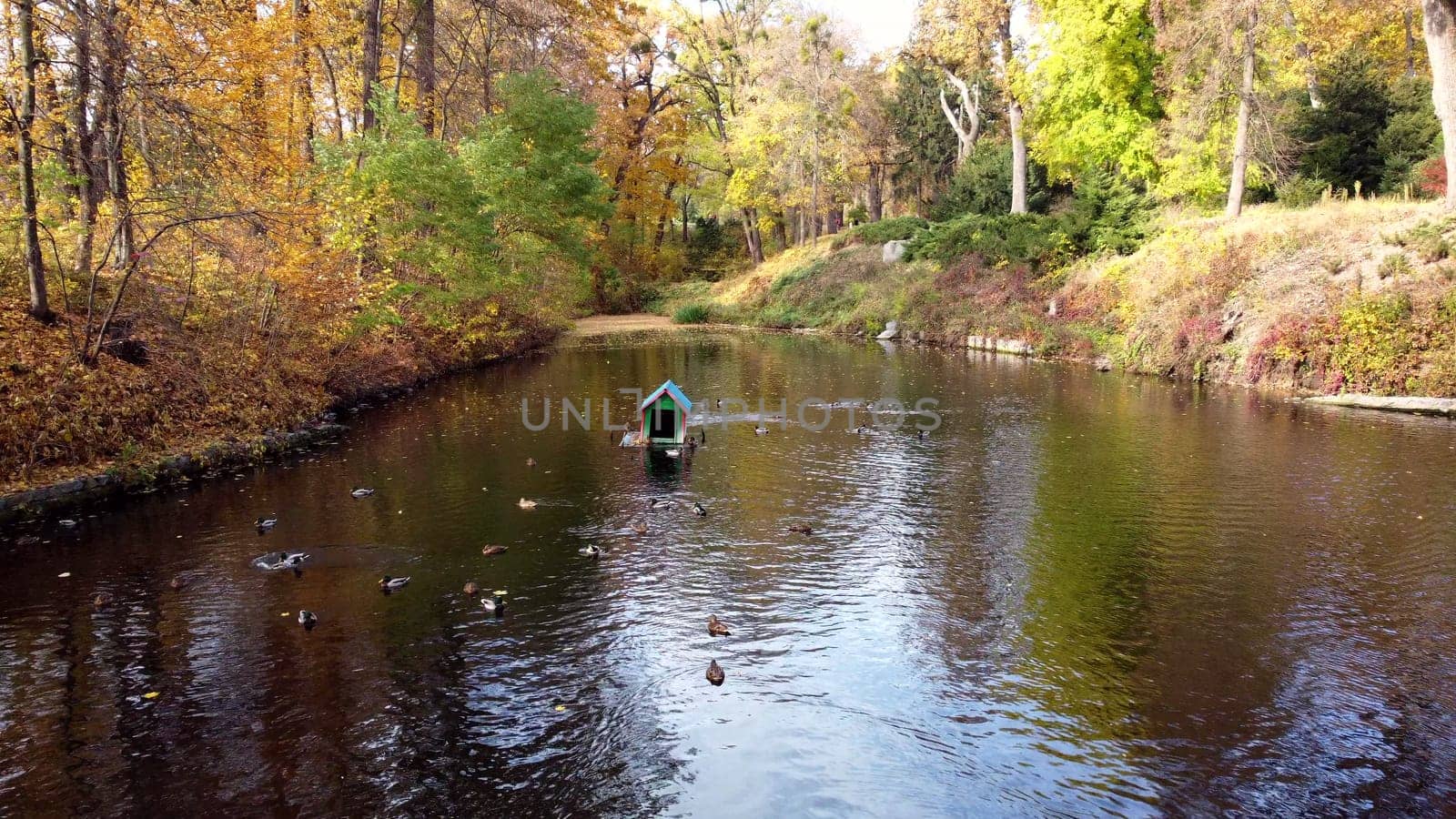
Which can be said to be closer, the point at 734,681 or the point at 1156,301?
the point at 734,681

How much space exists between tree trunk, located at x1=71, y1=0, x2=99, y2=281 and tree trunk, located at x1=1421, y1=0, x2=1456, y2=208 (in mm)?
25321

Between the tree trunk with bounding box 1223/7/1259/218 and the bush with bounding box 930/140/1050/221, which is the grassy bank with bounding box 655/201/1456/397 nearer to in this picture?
the tree trunk with bounding box 1223/7/1259/218

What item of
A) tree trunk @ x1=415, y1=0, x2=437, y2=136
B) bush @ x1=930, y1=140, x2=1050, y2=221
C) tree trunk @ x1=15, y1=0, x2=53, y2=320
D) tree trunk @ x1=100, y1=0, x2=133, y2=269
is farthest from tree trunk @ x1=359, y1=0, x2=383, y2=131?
bush @ x1=930, y1=140, x2=1050, y2=221

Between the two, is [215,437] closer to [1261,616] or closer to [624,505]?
[624,505]

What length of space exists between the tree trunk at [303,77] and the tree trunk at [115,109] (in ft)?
17.6

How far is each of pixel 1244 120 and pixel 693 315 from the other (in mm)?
27159

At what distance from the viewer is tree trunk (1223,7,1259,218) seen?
76.5 ft

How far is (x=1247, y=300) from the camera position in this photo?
21.0 m

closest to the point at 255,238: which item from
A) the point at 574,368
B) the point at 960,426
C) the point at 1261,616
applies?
the point at 574,368

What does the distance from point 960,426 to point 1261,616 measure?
29.1 feet

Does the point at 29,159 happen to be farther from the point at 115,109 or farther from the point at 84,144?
the point at 84,144

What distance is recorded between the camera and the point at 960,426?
16297mm

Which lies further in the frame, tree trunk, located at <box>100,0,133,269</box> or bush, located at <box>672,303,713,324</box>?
bush, located at <box>672,303,713,324</box>

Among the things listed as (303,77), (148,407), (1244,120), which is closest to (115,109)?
(148,407)
